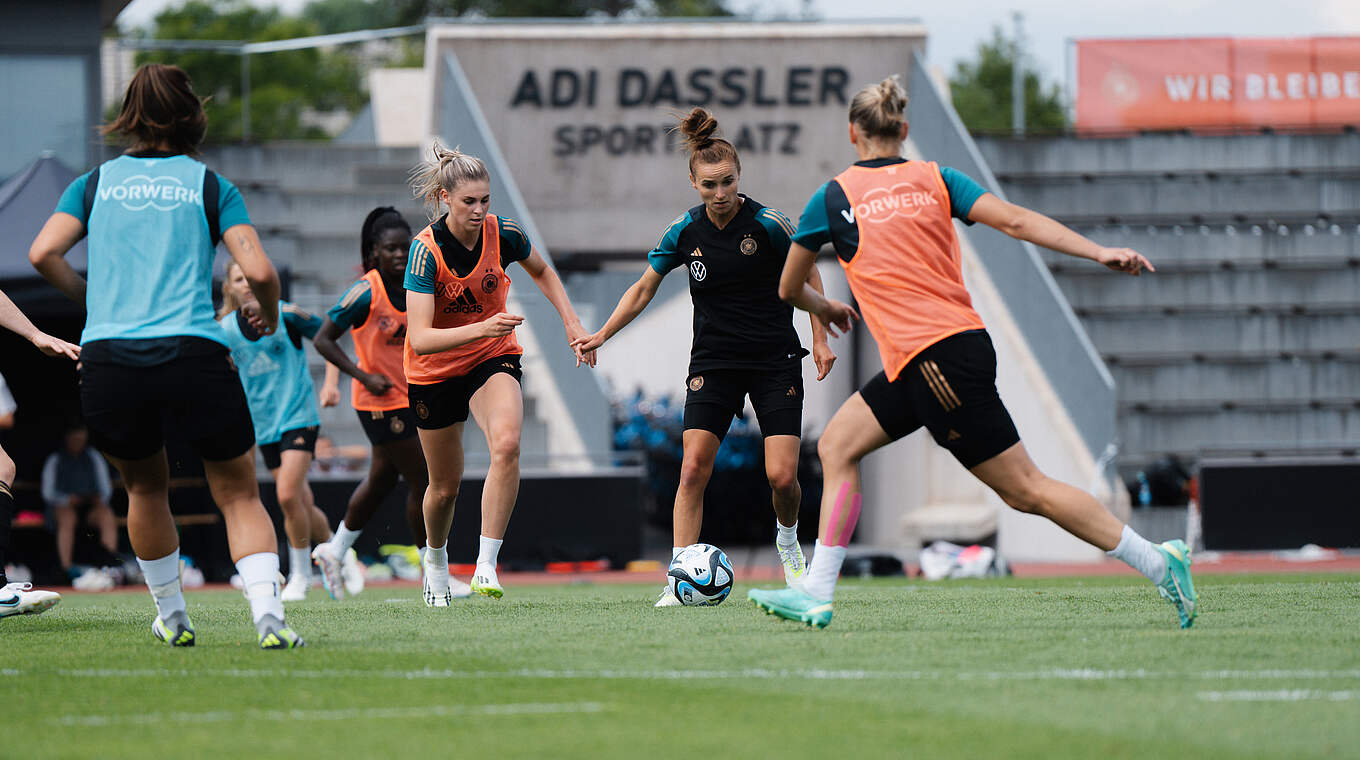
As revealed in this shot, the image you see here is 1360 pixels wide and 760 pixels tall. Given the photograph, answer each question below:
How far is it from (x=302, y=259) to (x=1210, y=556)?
1127cm

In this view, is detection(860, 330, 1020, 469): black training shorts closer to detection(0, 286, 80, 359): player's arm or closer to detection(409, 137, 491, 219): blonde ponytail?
detection(409, 137, 491, 219): blonde ponytail

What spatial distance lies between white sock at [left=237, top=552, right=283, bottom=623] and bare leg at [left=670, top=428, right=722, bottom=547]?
7.79 ft

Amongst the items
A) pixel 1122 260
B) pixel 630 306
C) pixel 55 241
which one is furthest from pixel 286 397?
pixel 1122 260

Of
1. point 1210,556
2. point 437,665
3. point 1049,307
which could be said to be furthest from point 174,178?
point 1049,307

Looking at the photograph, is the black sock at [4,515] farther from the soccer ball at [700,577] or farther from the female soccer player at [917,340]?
the female soccer player at [917,340]

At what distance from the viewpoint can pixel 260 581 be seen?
18.4 feet

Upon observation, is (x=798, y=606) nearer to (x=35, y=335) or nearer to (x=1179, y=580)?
(x=1179, y=580)

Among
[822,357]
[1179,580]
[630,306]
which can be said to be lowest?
[1179,580]

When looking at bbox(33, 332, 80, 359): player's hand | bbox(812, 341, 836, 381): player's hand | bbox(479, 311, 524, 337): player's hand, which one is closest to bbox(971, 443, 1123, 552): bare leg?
bbox(812, 341, 836, 381): player's hand

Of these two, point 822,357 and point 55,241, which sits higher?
point 55,241

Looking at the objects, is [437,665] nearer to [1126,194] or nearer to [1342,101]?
[1126,194]

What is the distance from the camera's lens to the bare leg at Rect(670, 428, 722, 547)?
24.8 ft

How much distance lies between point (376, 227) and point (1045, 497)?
5.21 metres

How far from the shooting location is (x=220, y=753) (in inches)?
150
